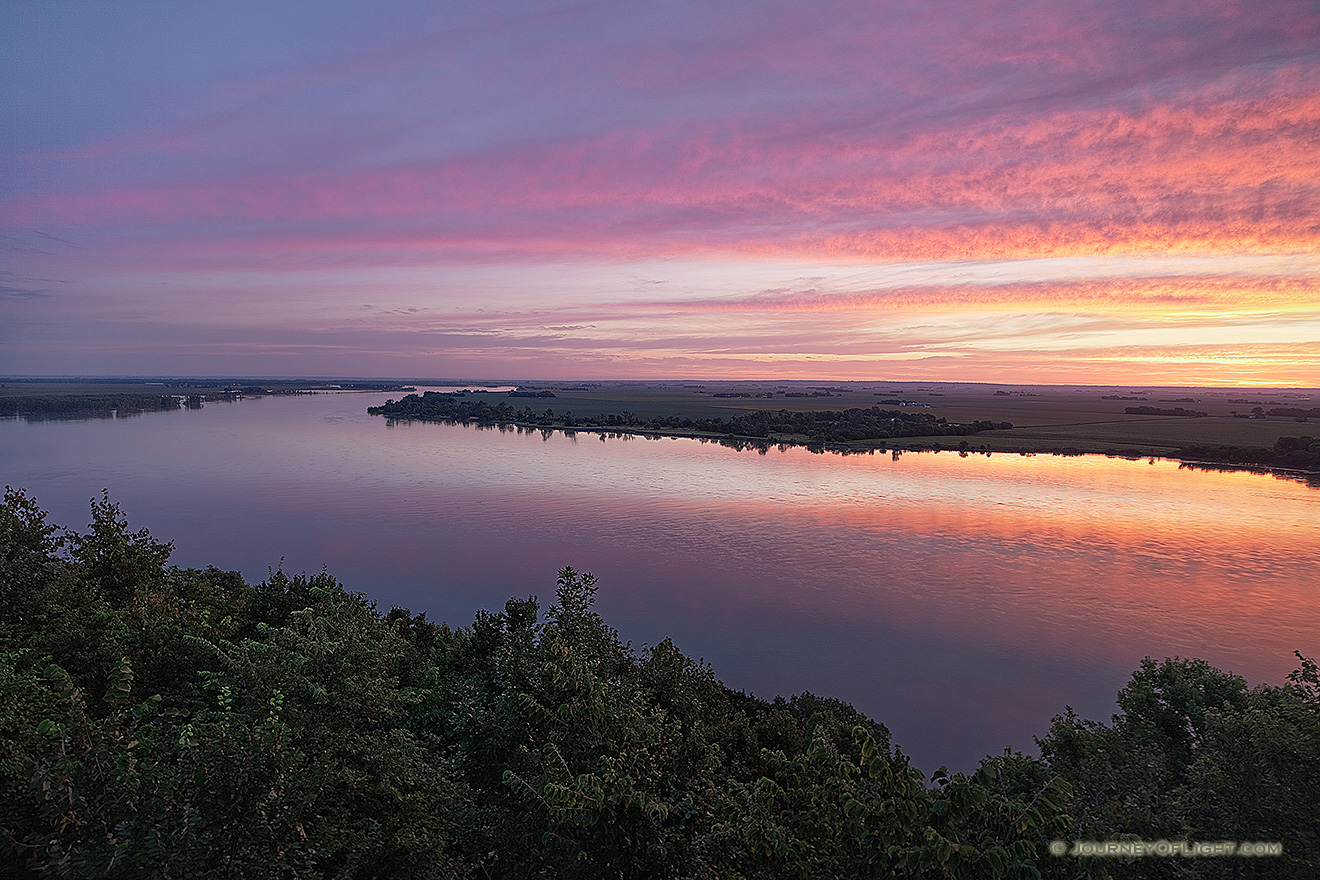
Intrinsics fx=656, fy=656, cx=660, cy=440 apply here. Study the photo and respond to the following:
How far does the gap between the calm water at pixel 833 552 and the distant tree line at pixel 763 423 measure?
94.3 ft

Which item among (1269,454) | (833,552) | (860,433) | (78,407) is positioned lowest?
(833,552)

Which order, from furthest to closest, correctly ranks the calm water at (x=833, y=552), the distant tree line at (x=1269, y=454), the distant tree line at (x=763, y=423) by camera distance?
the distant tree line at (x=763, y=423), the distant tree line at (x=1269, y=454), the calm water at (x=833, y=552)

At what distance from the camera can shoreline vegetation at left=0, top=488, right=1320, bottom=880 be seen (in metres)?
5.94

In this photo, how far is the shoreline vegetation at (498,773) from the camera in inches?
234

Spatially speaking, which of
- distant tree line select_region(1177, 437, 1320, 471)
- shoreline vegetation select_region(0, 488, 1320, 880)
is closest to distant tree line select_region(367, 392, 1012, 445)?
distant tree line select_region(1177, 437, 1320, 471)

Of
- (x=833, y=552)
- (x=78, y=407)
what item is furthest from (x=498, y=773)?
Answer: (x=78, y=407)

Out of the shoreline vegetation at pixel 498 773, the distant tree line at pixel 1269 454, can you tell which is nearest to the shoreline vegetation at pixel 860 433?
the distant tree line at pixel 1269 454

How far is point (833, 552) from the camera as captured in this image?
4022cm

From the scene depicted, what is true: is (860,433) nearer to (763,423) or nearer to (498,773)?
(763,423)

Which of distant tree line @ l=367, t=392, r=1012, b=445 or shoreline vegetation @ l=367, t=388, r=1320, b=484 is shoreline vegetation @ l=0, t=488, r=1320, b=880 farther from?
distant tree line @ l=367, t=392, r=1012, b=445

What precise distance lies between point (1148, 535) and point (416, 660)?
156 feet

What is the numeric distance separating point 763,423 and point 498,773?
348 ft

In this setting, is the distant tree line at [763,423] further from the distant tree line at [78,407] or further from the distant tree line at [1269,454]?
the distant tree line at [78,407]

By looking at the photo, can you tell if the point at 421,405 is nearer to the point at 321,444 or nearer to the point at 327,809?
the point at 321,444
